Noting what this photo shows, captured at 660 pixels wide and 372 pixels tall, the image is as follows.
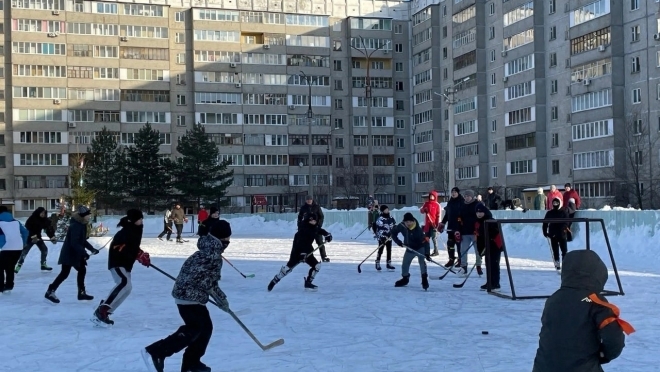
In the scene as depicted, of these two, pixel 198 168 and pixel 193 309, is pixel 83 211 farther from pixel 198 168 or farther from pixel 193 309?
pixel 198 168

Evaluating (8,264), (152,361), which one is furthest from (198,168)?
(152,361)

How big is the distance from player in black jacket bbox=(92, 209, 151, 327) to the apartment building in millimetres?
26462

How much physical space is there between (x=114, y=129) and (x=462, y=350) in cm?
6914

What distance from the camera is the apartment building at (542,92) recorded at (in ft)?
160

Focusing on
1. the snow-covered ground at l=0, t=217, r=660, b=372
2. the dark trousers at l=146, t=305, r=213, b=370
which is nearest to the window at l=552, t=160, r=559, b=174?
the snow-covered ground at l=0, t=217, r=660, b=372

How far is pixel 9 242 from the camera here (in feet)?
39.4

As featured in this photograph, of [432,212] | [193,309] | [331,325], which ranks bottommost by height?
[331,325]

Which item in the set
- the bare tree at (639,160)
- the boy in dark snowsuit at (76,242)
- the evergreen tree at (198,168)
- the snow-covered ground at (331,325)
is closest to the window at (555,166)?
the bare tree at (639,160)

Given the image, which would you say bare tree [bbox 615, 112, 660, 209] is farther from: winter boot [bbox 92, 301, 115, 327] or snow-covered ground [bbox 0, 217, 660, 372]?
winter boot [bbox 92, 301, 115, 327]

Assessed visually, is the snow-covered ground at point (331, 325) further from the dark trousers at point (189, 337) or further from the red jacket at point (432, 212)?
the red jacket at point (432, 212)

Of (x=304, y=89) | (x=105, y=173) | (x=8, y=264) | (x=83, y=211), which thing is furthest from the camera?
(x=304, y=89)

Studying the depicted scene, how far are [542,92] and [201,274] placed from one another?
183 ft

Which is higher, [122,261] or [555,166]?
[555,166]

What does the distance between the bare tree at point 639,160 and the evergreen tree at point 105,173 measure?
40101mm
